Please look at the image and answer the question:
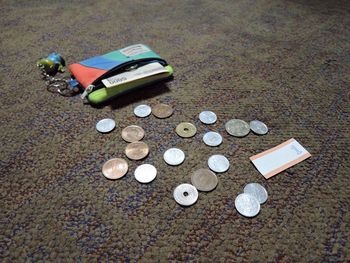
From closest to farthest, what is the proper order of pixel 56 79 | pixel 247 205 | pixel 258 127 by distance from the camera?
pixel 247 205 → pixel 258 127 → pixel 56 79

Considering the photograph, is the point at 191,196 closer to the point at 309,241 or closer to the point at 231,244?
the point at 231,244

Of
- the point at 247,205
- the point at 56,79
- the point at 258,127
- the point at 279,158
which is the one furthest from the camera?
the point at 56,79

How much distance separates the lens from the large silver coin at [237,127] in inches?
37.9

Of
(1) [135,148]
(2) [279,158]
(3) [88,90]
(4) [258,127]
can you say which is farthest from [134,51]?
(2) [279,158]

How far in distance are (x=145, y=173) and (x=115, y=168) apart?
0.09m

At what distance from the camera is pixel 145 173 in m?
0.84

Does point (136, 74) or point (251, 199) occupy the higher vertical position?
point (136, 74)

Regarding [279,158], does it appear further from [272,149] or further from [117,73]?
[117,73]

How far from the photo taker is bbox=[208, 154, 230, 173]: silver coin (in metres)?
0.85

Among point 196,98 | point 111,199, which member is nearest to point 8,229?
point 111,199

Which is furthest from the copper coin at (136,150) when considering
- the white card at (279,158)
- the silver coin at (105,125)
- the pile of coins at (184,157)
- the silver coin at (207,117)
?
the white card at (279,158)

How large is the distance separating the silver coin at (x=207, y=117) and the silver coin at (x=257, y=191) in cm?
28

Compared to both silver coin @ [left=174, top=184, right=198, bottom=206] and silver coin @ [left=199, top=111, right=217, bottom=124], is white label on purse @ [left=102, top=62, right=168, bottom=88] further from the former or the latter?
silver coin @ [left=174, top=184, right=198, bottom=206]

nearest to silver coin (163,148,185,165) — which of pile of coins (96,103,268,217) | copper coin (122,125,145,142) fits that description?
pile of coins (96,103,268,217)
